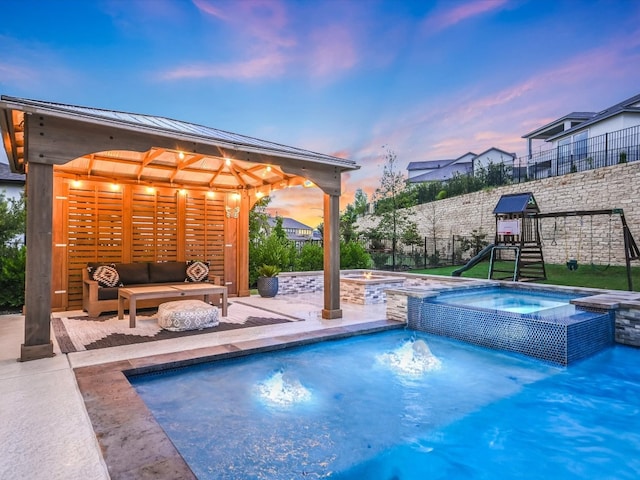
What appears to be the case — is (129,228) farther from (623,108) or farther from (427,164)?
(427,164)

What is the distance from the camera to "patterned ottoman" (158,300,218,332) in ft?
19.5

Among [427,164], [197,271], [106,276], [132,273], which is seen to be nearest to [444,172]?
[427,164]

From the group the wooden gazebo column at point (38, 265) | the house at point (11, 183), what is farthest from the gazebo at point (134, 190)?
the house at point (11, 183)

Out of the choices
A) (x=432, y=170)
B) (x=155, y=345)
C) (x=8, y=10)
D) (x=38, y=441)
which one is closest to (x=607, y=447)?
(x=38, y=441)

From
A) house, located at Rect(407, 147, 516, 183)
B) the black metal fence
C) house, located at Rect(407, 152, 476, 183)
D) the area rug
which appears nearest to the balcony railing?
the black metal fence

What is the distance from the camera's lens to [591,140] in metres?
19.1

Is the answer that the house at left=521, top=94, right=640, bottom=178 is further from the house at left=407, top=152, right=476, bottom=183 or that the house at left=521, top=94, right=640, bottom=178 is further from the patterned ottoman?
the patterned ottoman

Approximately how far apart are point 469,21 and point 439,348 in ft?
40.4

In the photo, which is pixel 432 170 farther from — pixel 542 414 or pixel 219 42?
pixel 542 414

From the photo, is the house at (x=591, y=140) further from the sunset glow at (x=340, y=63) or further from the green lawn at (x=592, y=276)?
the green lawn at (x=592, y=276)

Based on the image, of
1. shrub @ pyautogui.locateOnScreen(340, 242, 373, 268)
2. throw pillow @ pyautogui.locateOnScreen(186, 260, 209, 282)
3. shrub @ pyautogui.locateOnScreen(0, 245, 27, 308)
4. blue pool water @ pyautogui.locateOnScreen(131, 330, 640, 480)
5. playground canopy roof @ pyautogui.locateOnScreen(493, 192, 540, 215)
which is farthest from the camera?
shrub @ pyautogui.locateOnScreen(340, 242, 373, 268)

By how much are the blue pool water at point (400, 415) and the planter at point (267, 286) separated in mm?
4453

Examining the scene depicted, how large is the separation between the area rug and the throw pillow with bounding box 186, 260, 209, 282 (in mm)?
1103

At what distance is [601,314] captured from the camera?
5793mm
